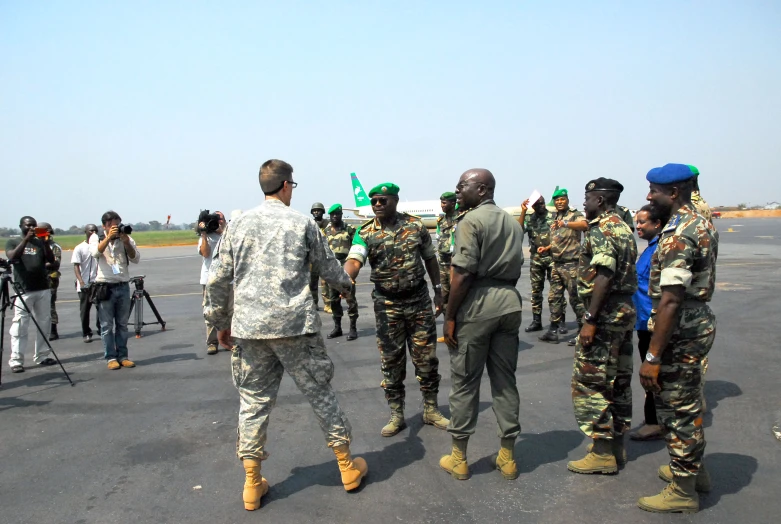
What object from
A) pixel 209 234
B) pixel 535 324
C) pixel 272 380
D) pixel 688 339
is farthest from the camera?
pixel 535 324

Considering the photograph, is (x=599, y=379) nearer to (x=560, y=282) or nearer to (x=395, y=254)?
(x=395, y=254)

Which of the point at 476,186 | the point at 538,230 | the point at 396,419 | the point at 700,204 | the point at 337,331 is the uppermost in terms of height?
the point at 476,186

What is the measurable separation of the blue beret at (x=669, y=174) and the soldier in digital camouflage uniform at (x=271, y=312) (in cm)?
208

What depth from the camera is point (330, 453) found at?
13.6 ft

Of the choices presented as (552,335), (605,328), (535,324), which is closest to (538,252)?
(535,324)

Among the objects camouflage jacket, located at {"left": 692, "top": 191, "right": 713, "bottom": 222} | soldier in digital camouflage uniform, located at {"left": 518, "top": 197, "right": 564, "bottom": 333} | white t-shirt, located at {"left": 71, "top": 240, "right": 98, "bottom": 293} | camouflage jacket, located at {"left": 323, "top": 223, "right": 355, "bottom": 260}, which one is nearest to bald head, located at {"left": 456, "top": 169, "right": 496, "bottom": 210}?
camouflage jacket, located at {"left": 692, "top": 191, "right": 713, "bottom": 222}

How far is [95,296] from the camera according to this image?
6.72m

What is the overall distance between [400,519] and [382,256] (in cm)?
206

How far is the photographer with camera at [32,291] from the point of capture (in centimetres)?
679

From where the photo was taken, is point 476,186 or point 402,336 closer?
point 476,186

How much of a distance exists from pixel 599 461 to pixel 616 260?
4.59ft

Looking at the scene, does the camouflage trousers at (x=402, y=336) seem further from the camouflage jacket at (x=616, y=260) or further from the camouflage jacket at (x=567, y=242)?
the camouflage jacket at (x=567, y=242)

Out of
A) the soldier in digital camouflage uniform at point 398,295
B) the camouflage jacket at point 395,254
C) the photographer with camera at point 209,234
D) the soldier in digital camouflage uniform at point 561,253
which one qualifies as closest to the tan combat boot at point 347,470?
the soldier in digital camouflage uniform at point 398,295

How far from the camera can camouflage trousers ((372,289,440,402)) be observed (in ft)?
14.8
